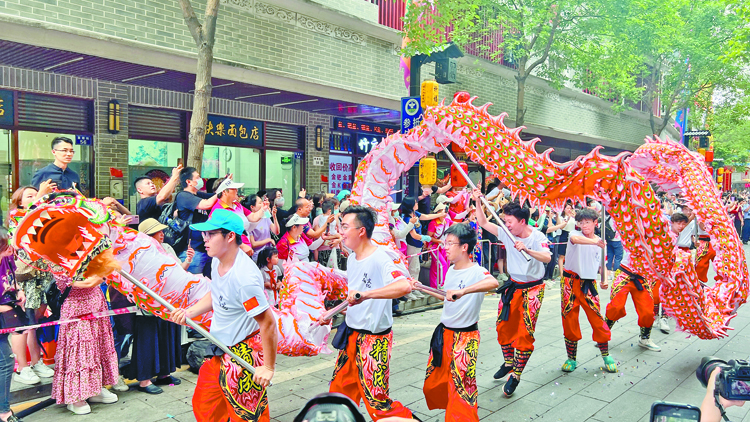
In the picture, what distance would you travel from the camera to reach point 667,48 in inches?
750

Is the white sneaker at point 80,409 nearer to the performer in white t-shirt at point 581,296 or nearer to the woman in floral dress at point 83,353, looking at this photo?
the woman in floral dress at point 83,353

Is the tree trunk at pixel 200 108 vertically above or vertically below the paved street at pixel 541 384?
above

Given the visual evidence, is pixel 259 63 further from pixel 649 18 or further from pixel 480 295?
pixel 649 18

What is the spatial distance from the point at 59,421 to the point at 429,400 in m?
3.22

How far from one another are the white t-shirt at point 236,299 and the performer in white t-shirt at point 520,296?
3001 millimetres

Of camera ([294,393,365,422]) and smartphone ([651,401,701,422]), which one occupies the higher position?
camera ([294,393,365,422])

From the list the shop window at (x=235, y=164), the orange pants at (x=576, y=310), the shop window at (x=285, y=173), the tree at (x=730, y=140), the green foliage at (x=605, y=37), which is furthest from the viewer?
the tree at (x=730, y=140)

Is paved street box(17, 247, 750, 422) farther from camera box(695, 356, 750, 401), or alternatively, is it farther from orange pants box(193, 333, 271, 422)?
camera box(695, 356, 750, 401)

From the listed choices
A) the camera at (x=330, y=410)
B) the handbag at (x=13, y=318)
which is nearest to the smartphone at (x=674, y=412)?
the camera at (x=330, y=410)

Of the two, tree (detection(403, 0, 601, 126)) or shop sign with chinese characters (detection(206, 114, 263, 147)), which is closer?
shop sign with chinese characters (detection(206, 114, 263, 147))

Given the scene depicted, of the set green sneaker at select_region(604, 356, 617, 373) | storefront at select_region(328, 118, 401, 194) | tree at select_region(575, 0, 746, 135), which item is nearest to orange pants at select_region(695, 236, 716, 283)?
green sneaker at select_region(604, 356, 617, 373)

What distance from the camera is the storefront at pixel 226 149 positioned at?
33.3 feet

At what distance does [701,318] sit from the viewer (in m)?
5.26

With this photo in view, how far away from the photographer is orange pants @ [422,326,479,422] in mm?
4152
